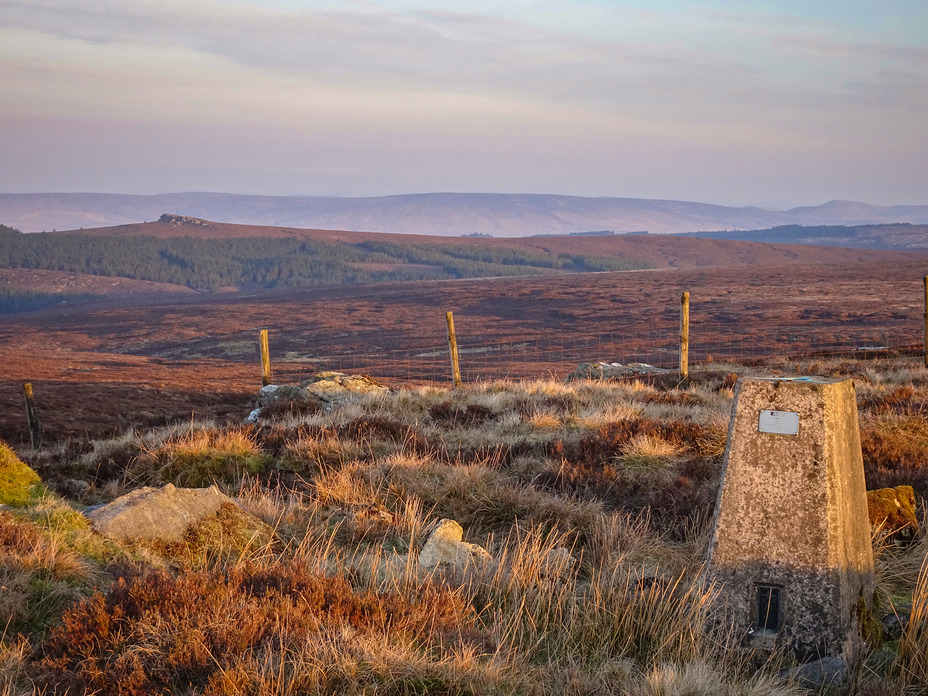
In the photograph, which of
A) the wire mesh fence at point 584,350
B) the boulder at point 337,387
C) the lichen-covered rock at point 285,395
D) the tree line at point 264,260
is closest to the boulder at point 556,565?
the boulder at point 337,387

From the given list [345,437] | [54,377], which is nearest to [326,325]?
[54,377]

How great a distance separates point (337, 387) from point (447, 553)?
1132 cm

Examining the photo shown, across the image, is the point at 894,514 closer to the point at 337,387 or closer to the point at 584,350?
the point at 337,387

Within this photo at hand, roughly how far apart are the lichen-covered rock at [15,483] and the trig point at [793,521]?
178 inches

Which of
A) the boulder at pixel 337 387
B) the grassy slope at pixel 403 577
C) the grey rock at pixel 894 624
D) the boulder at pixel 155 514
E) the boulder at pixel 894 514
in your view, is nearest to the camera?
the grassy slope at pixel 403 577

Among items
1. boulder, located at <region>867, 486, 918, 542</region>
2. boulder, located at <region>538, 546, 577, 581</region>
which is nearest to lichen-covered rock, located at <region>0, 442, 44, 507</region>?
boulder, located at <region>538, 546, 577, 581</region>

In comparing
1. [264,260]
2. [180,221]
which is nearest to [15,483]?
[264,260]

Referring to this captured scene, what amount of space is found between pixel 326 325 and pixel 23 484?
202 feet

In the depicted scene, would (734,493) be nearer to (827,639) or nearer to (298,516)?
(827,639)

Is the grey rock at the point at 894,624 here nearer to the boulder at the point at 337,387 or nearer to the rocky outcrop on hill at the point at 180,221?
the boulder at the point at 337,387

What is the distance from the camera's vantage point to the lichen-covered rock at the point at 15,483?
5043mm

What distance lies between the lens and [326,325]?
217 ft

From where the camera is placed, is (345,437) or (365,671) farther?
(345,437)

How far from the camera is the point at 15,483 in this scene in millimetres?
5172
